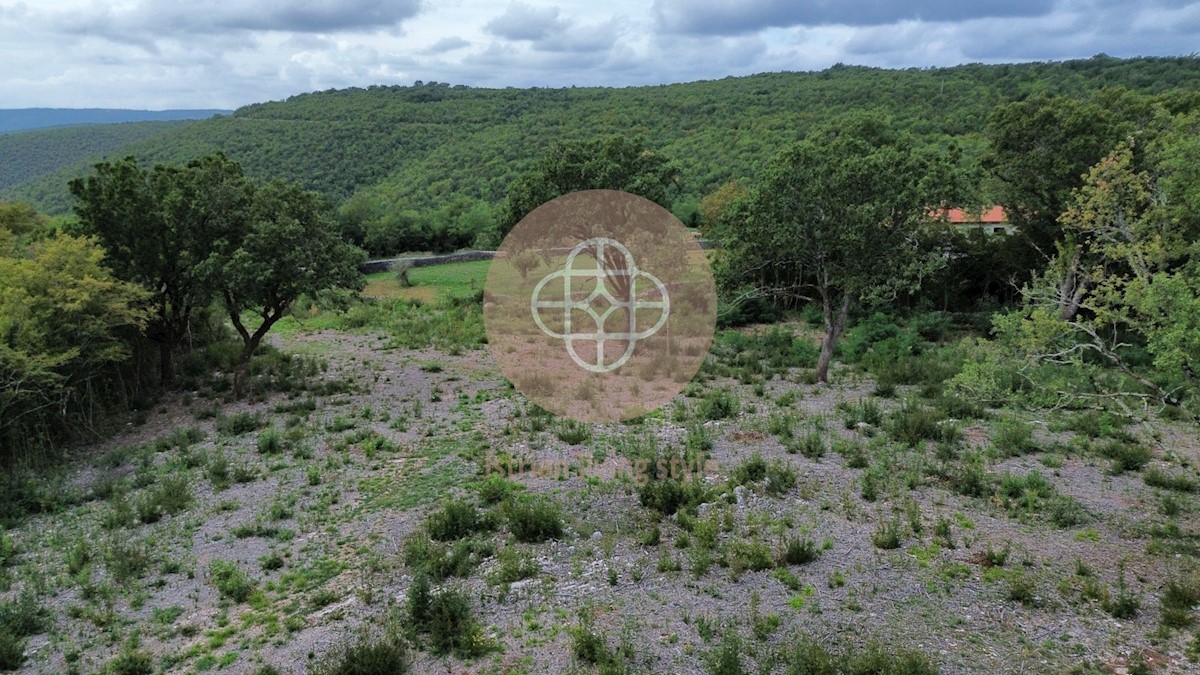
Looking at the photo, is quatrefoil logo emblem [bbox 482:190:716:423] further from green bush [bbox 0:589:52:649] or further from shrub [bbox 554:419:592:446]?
green bush [bbox 0:589:52:649]

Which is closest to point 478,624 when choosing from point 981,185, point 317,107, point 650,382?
point 650,382

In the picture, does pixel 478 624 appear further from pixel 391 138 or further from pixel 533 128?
pixel 391 138

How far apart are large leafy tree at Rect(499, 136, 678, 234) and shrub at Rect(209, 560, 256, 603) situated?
48.4 feet

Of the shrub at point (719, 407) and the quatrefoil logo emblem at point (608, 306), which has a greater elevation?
the quatrefoil logo emblem at point (608, 306)

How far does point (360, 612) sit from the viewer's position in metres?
8.12

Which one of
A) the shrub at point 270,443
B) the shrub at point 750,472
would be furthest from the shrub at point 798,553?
the shrub at point 270,443

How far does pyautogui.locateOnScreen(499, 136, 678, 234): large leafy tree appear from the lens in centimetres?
2088

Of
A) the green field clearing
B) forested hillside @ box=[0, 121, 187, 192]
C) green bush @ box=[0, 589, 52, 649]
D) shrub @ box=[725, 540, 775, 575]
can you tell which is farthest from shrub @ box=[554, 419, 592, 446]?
forested hillside @ box=[0, 121, 187, 192]

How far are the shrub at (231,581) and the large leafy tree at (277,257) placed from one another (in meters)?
8.97

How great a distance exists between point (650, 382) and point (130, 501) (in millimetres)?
11592

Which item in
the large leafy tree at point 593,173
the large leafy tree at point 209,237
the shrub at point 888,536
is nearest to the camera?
the shrub at point 888,536

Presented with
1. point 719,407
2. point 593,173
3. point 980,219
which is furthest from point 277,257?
point 980,219

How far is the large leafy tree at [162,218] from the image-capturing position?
56.6 ft

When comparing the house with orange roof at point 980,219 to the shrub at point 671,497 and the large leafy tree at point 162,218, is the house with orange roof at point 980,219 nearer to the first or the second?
the shrub at point 671,497
